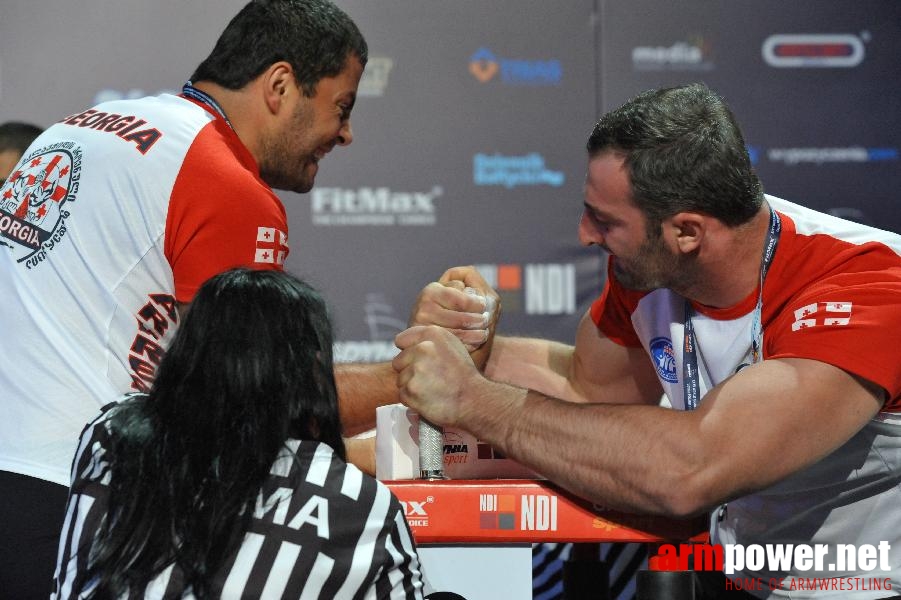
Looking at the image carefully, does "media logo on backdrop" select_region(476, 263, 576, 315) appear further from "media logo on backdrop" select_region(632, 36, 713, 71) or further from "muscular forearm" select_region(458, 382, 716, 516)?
"muscular forearm" select_region(458, 382, 716, 516)

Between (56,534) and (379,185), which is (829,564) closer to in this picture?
(56,534)

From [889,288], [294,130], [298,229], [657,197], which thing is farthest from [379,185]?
[889,288]

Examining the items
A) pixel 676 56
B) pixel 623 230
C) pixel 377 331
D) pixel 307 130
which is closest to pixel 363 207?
pixel 377 331

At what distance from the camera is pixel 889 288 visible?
5.48ft

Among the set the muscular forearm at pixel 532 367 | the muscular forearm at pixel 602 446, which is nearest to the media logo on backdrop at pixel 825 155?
the muscular forearm at pixel 532 367

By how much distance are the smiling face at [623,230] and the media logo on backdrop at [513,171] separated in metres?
2.41

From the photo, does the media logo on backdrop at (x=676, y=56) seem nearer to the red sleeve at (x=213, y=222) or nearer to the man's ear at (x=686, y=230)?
the man's ear at (x=686, y=230)

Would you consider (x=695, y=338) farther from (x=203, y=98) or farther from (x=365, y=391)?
(x=203, y=98)

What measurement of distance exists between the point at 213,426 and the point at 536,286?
3.10 metres

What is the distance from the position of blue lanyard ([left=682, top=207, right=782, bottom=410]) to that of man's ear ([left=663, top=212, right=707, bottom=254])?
0.12 metres

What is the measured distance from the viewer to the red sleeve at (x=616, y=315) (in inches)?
85.9

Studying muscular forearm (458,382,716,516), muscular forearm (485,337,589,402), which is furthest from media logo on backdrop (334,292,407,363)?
muscular forearm (458,382,716,516)

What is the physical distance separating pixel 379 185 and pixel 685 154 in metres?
2.60

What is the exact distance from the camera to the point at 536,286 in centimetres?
430
